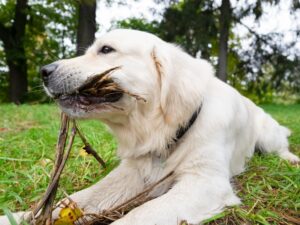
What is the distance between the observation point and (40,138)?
4.02 meters

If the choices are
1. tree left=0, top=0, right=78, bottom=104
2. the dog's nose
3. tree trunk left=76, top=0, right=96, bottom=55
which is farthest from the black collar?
tree left=0, top=0, right=78, bottom=104

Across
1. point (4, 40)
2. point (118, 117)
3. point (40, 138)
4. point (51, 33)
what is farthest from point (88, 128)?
point (51, 33)

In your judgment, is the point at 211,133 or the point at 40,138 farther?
the point at 40,138

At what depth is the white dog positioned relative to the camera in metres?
2.15

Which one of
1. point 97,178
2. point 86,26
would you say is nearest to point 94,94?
point 97,178

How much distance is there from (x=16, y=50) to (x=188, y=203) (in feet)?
52.9

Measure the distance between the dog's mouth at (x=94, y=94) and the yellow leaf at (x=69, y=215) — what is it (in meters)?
0.56

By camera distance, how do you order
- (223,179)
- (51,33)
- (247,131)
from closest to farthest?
(223,179), (247,131), (51,33)

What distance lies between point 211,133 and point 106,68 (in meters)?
0.71

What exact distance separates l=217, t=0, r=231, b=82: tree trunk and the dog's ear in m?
14.0

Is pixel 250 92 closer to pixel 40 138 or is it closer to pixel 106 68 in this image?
pixel 40 138

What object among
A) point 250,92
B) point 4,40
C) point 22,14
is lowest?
point 250,92

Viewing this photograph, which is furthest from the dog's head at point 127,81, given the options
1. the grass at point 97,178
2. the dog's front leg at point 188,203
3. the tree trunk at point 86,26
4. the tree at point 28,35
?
the tree at point 28,35

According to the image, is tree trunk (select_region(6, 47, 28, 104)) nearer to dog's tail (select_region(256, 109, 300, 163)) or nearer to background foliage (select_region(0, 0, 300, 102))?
background foliage (select_region(0, 0, 300, 102))
